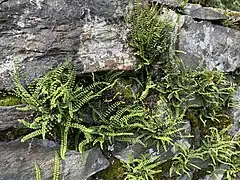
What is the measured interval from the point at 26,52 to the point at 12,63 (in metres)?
0.20

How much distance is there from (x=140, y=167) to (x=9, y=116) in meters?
1.70

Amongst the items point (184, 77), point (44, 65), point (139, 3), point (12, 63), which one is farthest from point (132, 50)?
point (12, 63)

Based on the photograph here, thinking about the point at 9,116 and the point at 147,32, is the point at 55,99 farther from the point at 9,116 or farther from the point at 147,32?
the point at 147,32

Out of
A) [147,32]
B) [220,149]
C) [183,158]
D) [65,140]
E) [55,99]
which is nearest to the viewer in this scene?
[55,99]

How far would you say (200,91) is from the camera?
4473mm

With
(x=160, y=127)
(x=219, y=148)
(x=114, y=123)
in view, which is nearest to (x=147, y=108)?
(x=160, y=127)

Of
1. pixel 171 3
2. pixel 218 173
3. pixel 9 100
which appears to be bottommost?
pixel 218 173

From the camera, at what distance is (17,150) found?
3594 millimetres

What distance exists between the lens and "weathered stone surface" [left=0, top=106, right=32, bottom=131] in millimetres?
3459

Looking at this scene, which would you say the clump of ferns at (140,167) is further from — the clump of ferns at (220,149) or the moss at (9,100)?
the moss at (9,100)

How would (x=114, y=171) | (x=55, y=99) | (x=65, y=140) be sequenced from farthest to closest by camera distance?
1. (x=114, y=171)
2. (x=65, y=140)
3. (x=55, y=99)

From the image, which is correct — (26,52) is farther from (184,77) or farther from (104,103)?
(184,77)

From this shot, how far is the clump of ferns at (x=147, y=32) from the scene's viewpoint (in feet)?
13.0

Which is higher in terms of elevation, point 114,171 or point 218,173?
point 114,171
